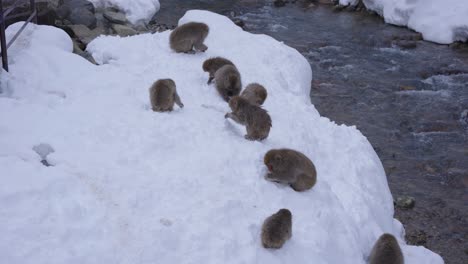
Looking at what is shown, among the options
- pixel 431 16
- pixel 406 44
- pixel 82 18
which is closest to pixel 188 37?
pixel 82 18

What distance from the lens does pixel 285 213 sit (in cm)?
459

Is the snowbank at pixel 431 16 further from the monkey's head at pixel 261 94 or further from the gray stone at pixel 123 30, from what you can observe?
the monkey's head at pixel 261 94

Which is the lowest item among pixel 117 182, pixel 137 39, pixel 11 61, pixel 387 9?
pixel 387 9

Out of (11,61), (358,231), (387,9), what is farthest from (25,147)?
(387,9)

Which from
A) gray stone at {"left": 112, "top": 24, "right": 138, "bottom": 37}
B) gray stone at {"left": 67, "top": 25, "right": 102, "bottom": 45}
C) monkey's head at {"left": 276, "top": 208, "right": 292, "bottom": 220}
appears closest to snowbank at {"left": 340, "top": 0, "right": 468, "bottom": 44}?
gray stone at {"left": 112, "top": 24, "right": 138, "bottom": 37}

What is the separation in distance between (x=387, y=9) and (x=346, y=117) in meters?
9.37

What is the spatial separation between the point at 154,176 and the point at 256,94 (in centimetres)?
268

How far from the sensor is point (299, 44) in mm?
15648

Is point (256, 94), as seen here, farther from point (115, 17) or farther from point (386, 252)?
point (115, 17)

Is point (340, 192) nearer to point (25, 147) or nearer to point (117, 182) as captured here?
point (117, 182)

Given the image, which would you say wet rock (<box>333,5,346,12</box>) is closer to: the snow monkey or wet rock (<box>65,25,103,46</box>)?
wet rock (<box>65,25,103,46</box>)

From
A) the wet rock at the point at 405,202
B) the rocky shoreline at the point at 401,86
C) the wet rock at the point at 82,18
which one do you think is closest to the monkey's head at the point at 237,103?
the rocky shoreline at the point at 401,86

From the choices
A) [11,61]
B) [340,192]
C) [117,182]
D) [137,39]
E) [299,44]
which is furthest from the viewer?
[299,44]

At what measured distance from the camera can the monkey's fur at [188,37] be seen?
879cm
